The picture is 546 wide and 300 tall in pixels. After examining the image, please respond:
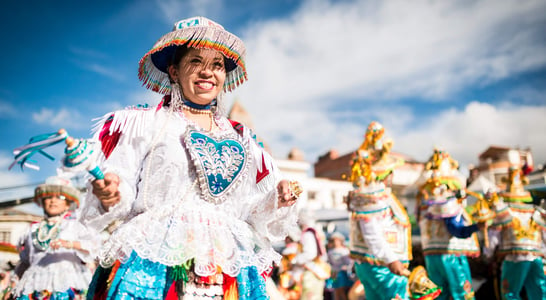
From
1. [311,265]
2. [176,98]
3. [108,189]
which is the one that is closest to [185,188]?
[108,189]

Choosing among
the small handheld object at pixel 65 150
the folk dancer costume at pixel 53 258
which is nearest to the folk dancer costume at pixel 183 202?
the small handheld object at pixel 65 150

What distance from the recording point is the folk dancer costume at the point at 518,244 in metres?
5.64

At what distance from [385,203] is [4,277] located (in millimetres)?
6611

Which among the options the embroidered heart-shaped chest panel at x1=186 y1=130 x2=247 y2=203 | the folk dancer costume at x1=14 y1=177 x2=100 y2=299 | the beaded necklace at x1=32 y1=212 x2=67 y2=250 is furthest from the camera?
the beaded necklace at x1=32 y1=212 x2=67 y2=250

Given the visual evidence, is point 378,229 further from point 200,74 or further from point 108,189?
point 108,189

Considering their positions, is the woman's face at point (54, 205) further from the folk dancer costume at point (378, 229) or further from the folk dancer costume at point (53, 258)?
the folk dancer costume at point (378, 229)

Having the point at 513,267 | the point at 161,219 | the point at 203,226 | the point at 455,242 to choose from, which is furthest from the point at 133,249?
the point at 513,267

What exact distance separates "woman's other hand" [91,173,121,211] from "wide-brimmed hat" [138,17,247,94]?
0.64m

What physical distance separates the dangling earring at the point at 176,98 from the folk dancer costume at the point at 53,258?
2629 mm

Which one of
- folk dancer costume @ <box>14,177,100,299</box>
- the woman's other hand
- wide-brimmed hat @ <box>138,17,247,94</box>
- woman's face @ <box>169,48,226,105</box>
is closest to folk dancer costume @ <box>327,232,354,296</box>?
folk dancer costume @ <box>14,177,100,299</box>

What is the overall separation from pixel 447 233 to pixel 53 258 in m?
4.41

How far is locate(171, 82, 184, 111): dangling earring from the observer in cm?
222

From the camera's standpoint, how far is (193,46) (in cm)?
209

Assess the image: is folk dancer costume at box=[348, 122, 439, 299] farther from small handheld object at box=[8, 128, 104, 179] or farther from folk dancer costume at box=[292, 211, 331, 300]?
small handheld object at box=[8, 128, 104, 179]
